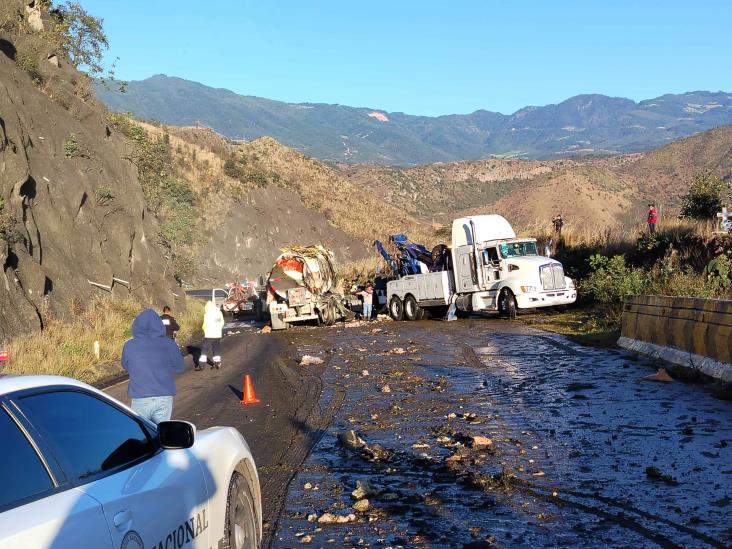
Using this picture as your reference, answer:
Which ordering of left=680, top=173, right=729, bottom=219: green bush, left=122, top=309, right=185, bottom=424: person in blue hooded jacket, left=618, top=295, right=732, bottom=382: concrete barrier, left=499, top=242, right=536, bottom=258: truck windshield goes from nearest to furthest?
left=122, top=309, right=185, bottom=424: person in blue hooded jacket, left=618, top=295, right=732, bottom=382: concrete barrier, left=499, top=242, right=536, bottom=258: truck windshield, left=680, top=173, right=729, bottom=219: green bush

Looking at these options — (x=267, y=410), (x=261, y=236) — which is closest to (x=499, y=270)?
(x=267, y=410)

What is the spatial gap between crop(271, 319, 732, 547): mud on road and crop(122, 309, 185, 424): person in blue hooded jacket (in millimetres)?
1510

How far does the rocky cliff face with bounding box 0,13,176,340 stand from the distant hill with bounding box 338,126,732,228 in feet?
260

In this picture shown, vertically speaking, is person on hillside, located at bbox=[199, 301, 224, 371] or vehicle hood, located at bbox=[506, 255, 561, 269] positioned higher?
vehicle hood, located at bbox=[506, 255, 561, 269]

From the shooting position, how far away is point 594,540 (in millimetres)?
6707

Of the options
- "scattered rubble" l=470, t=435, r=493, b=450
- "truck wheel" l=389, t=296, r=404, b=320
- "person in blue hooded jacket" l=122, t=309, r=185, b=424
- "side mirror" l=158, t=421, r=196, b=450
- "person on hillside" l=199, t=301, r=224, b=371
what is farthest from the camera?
"truck wheel" l=389, t=296, r=404, b=320

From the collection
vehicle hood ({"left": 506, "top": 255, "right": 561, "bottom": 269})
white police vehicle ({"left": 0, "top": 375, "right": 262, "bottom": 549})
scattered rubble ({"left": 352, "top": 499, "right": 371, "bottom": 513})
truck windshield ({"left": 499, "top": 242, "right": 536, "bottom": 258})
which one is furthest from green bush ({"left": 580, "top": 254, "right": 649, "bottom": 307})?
white police vehicle ({"left": 0, "top": 375, "right": 262, "bottom": 549})

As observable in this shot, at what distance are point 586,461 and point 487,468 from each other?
1.01 metres

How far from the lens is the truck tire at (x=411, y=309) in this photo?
115 ft

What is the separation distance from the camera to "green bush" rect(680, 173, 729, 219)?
38500mm

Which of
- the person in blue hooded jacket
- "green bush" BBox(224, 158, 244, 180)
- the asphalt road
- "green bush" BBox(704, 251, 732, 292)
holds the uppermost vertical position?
"green bush" BBox(224, 158, 244, 180)

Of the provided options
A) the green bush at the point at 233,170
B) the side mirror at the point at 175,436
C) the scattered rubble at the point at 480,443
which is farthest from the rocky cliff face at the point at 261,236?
the side mirror at the point at 175,436

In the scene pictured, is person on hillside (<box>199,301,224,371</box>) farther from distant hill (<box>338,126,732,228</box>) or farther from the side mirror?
distant hill (<box>338,126,732,228</box>)

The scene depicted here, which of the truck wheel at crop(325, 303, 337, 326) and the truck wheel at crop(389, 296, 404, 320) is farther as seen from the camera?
the truck wheel at crop(389, 296, 404, 320)
